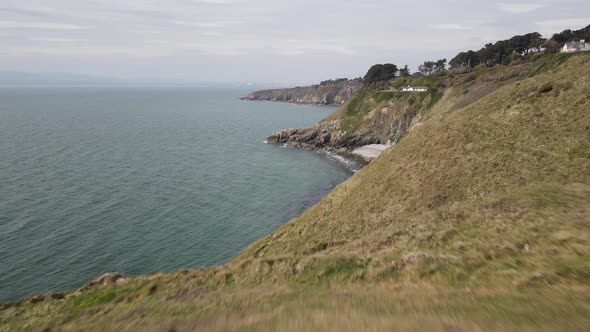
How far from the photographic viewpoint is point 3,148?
8288 cm

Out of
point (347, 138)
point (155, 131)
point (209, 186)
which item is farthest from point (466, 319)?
point (155, 131)

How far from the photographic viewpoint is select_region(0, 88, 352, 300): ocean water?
36.0 metres

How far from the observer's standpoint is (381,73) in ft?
501

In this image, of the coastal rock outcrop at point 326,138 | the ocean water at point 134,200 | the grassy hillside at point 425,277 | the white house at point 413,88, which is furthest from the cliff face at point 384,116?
the grassy hillside at point 425,277

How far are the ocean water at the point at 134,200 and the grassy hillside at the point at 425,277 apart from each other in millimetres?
17234

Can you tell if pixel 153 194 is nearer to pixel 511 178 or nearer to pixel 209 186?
pixel 209 186

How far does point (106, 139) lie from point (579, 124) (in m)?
109

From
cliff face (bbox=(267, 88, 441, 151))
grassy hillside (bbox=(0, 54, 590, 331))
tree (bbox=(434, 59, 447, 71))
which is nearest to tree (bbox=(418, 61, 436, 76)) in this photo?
tree (bbox=(434, 59, 447, 71))

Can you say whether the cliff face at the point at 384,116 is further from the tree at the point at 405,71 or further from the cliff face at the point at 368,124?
the tree at the point at 405,71

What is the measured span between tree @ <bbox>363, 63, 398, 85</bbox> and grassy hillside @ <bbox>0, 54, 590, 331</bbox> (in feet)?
415

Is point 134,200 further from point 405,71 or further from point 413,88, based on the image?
point 405,71

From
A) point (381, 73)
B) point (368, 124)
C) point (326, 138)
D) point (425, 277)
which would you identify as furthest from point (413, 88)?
point (425, 277)

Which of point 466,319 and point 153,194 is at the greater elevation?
point 466,319

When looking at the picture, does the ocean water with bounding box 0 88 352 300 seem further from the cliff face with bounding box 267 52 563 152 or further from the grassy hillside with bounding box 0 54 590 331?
the grassy hillside with bounding box 0 54 590 331
